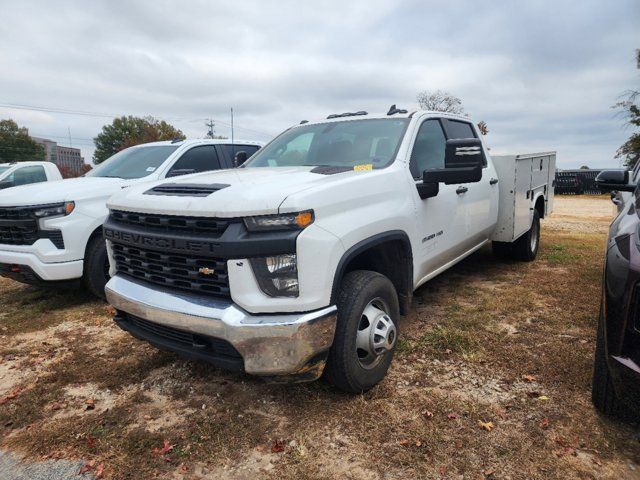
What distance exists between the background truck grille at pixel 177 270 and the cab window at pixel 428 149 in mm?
1788

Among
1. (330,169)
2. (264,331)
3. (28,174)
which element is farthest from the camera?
(28,174)

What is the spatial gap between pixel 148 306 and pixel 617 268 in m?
2.51

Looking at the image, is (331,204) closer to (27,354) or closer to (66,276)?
(27,354)

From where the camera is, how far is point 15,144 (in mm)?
56281

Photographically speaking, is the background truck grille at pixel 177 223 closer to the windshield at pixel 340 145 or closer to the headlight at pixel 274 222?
the headlight at pixel 274 222

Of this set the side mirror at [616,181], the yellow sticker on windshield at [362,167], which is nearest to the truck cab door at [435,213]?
the yellow sticker on windshield at [362,167]

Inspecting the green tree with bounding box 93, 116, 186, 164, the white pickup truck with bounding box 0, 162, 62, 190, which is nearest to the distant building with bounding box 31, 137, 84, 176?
the green tree with bounding box 93, 116, 186, 164

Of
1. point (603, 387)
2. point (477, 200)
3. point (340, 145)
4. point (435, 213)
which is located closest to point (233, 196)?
point (340, 145)

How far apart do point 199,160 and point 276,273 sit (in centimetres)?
427

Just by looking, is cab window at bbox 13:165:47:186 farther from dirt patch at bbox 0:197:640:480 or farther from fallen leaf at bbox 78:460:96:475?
fallen leaf at bbox 78:460:96:475

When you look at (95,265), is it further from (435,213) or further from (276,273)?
(435,213)

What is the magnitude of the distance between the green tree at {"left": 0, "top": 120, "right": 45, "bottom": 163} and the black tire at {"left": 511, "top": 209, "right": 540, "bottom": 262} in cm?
6295

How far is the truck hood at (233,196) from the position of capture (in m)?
2.33

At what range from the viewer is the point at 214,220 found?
2.38 meters
